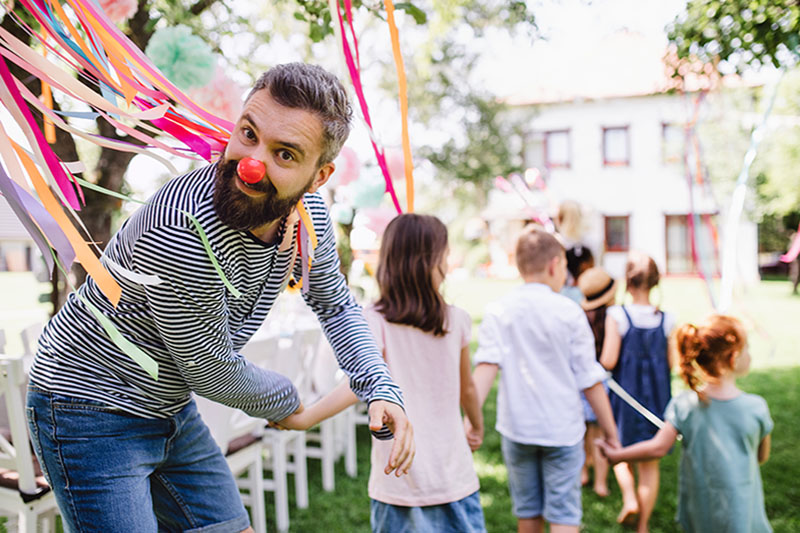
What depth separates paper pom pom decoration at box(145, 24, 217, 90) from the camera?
242 cm

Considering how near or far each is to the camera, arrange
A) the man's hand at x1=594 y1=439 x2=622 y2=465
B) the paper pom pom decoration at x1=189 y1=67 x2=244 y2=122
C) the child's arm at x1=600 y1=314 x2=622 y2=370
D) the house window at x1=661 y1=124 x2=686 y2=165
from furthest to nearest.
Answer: the house window at x1=661 y1=124 x2=686 y2=165, the child's arm at x1=600 y1=314 x2=622 y2=370, the paper pom pom decoration at x1=189 y1=67 x2=244 y2=122, the man's hand at x1=594 y1=439 x2=622 y2=465

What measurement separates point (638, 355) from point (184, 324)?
8.36 feet

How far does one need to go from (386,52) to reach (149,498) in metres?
9.70

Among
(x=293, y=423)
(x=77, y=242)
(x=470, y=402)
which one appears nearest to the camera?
(x=77, y=242)

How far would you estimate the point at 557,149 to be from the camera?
19266 mm

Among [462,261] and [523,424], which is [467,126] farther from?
[523,424]

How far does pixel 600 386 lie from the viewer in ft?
7.90

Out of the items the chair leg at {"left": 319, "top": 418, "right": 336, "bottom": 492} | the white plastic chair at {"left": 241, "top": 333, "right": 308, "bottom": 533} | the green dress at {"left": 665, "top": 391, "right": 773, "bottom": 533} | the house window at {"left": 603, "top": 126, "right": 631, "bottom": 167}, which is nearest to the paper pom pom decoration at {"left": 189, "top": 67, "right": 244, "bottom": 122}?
the white plastic chair at {"left": 241, "top": 333, "right": 308, "bottom": 533}

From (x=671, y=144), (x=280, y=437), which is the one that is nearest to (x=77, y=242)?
(x=280, y=437)

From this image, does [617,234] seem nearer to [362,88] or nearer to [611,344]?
[611,344]

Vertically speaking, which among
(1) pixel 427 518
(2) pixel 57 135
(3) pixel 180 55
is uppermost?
(3) pixel 180 55

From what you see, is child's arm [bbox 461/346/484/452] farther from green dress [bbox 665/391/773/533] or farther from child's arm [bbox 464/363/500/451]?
green dress [bbox 665/391/773/533]

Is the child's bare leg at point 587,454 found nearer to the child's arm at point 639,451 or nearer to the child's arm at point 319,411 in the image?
the child's arm at point 639,451

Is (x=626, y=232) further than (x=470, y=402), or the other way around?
(x=626, y=232)
